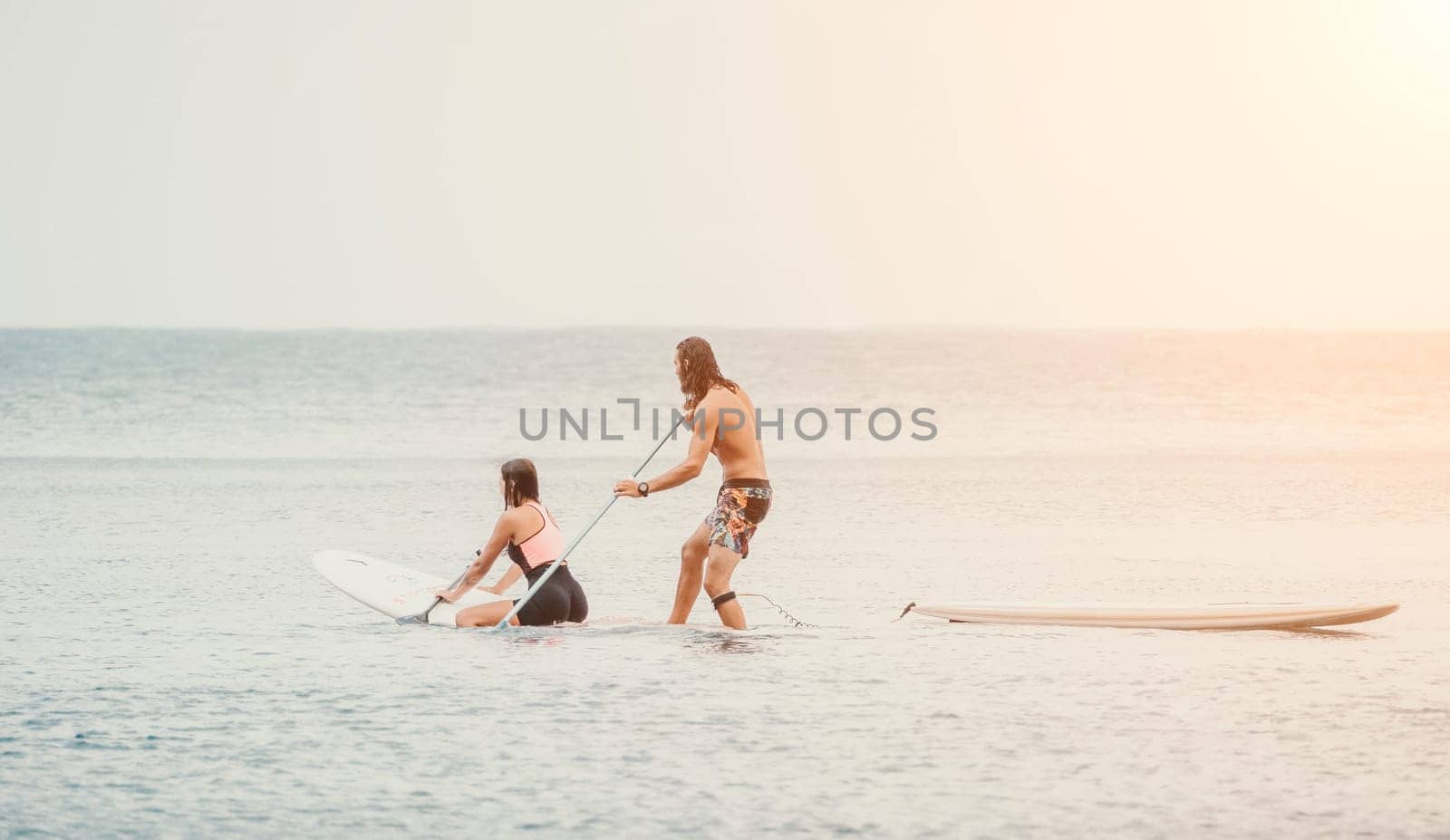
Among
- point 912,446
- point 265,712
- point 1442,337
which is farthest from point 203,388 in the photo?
point 1442,337

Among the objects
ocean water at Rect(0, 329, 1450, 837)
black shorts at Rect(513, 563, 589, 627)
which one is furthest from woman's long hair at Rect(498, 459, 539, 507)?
ocean water at Rect(0, 329, 1450, 837)

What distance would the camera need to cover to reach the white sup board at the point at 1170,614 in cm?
866

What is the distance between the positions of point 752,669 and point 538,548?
64.0 inches

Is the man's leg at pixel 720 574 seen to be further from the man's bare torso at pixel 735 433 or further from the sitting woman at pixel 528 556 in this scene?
the sitting woman at pixel 528 556

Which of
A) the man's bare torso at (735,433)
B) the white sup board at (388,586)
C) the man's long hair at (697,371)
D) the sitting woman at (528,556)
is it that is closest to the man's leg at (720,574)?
the man's bare torso at (735,433)

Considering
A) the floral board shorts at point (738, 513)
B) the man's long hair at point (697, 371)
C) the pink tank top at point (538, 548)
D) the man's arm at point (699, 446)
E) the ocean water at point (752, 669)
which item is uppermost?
the man's long hair at point (697, 371)

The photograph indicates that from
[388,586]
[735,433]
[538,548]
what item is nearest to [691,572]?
[735,433]

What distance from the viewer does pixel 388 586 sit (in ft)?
31.8

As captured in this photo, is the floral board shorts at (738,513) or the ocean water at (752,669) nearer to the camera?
the ocean water at (752,669)

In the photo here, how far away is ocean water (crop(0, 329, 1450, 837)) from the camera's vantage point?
214 inches

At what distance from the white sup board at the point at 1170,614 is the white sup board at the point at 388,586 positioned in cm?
256

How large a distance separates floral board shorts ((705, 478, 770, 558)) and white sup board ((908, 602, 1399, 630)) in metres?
1.30

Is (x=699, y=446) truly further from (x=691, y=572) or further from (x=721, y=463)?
(x=691, y=572)

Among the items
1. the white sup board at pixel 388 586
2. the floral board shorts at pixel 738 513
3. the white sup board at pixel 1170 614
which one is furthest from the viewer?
the white sup board at pixel 388 586
